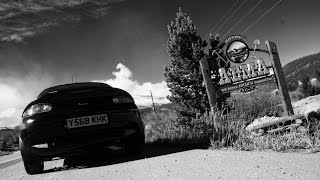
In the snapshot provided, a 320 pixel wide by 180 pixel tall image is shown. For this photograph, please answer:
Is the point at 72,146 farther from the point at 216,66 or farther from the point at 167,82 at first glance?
the point at 167,82

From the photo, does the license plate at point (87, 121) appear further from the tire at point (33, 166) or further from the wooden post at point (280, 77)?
the wooden post at point (280, 77)

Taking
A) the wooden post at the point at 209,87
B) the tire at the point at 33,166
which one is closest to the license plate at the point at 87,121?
the tire at the point at 33,166

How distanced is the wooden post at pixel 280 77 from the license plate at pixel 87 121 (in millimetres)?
10984

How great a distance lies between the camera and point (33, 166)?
434 centimetres

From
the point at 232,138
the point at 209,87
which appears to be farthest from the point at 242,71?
the point at 232,138

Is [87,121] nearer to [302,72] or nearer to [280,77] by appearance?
[280,77]

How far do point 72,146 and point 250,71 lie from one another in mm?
12605

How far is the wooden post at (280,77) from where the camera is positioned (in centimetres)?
1337

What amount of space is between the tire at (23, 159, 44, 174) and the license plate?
2.46 ft

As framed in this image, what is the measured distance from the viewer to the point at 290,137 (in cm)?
389

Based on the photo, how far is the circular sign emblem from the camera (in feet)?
50.2

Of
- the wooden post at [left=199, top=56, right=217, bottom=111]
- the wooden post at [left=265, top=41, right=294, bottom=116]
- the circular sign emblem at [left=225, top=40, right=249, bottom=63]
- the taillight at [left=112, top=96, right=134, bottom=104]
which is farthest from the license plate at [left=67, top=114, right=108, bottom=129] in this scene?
the circular sign emblem at [left=225, top=40, right=249, bottom=63]

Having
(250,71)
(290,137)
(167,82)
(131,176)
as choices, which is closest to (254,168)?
(131,176)

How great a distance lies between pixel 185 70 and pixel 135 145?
15316 millimetres
